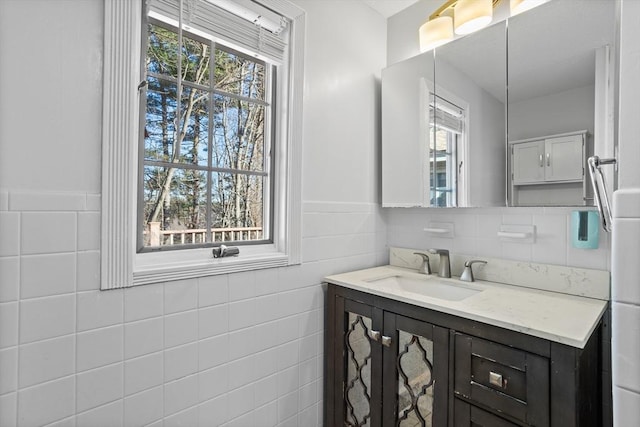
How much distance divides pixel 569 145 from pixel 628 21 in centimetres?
85

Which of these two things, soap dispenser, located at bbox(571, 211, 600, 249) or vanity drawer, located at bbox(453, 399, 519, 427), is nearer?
vanity drawer, located at bbox(453, 399, 519, 427)

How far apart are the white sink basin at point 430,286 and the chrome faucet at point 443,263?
0.18ft

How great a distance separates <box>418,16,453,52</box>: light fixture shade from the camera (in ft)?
5.80

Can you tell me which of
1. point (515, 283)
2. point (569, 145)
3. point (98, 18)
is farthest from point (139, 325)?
point (569, 145)

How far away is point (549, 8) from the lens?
1.37 metres

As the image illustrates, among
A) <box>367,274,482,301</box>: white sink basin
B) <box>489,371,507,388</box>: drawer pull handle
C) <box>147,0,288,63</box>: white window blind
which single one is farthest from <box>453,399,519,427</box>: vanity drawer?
<box>147,0,288,63</box>: white window blind

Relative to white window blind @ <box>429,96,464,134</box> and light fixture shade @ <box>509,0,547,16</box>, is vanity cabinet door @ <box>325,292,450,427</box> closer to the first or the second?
white window blind @ <box>429,96,464,134</box>

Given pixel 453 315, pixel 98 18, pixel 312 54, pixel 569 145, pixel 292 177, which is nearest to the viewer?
pixel 98 18

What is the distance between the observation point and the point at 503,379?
3.44ft

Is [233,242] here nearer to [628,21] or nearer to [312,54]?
[312,54]

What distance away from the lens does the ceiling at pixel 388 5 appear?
77.8 inches

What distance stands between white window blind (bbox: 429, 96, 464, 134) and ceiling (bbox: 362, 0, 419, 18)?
2.36 feet

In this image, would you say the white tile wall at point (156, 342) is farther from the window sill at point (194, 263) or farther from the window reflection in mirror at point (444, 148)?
the window reflection in mirror at point (444, 148)

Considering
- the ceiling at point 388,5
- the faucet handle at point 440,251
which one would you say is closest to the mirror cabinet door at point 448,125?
the faucet handle at point 440,251
